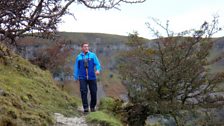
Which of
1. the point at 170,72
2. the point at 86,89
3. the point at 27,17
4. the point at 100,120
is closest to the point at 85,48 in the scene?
the point at 86,89

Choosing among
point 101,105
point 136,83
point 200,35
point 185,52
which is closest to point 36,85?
point 101,105

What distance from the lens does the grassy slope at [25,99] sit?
8109 millimetres

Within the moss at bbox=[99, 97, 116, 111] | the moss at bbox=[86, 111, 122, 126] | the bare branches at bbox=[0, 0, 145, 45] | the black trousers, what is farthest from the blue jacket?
the bare branches at bbox=[0, 0, 145, 45]

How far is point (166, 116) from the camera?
1605 cm

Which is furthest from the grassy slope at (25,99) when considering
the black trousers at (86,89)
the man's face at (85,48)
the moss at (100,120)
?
the man's face at (85,48)

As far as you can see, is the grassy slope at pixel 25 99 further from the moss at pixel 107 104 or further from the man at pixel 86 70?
the moss at pixel 107 104

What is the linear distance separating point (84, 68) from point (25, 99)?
2266 mm

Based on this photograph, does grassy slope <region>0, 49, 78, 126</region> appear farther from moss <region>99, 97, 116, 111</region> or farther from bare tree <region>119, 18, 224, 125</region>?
bare tree <region>119, 18, 224, 125</region>

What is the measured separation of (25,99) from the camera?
10930mm

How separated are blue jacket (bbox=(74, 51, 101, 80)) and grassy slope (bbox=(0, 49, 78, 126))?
1.11 metres

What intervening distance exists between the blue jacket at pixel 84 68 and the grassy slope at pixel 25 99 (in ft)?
3.65

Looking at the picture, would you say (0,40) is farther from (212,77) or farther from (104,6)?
(212,77)

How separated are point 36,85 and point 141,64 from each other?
4703 millimetres

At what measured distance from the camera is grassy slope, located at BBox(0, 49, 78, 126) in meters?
8.11
